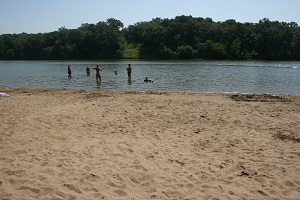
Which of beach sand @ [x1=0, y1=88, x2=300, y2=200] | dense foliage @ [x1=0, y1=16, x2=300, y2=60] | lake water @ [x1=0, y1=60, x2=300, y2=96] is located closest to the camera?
beach sand @ [x1=0, y1=88, x2=300, y2=200]

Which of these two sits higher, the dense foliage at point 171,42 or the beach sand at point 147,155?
the dense foliage at point 171,42

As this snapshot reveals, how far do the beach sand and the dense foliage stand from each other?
9186 cm

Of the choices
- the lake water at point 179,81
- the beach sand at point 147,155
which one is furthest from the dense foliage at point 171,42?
the beach sand at point 147,155

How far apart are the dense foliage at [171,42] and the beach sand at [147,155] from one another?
91.9 metres

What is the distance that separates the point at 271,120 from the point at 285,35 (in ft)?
319

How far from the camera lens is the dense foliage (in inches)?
3804

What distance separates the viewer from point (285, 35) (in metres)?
95.8

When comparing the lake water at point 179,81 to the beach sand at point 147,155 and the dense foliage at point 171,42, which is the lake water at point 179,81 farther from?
the dense foliage at point 171,42

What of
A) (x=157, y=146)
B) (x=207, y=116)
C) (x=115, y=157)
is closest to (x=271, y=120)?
(x=207, y=116)

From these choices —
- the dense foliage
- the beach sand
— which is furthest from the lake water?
the dense foliage

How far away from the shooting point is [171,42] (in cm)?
11794

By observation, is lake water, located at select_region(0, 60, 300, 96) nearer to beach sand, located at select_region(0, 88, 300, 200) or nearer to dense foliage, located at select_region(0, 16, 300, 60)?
beach sand, located at select_region(0, 88, 300, 200)

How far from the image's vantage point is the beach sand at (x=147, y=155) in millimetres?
5523

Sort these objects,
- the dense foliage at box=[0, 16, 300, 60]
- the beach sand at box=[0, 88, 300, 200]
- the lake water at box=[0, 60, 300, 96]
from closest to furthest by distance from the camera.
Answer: the beach sand at box=[0, 88, 300, 200] < the lake water at box=[0, 60, 300, 96] < the dense foliage at box=[0, 16, 300, 60]
